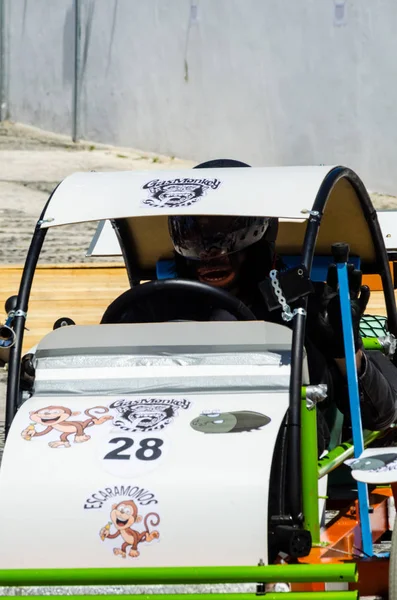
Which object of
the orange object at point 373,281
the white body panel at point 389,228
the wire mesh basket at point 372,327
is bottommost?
the orange object at point 373,281

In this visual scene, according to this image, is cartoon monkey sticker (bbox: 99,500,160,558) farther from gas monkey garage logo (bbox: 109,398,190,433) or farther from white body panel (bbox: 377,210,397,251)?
white body panel (bbox: 377,210,397,251)

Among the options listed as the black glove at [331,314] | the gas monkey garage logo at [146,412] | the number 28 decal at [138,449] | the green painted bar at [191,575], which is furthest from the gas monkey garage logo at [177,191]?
the green painted bar at [191,575]

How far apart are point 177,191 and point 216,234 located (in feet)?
1.14

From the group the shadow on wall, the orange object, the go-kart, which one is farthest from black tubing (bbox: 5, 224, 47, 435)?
the shadow on wall

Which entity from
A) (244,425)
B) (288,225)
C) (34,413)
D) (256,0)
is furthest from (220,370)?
(256,0)

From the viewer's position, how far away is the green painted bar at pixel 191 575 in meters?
3.02

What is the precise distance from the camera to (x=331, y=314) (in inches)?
149

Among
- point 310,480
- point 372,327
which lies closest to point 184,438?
point 310,480

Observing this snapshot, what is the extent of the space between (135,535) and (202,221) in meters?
1.28

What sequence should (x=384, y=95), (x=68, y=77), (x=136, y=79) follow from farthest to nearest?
(x=68, y=77) < (x=136, y=79) < (x=384, y=95)

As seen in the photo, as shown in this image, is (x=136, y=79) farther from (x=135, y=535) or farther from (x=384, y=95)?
(x=135, y=535)

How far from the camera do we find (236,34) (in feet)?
43.7

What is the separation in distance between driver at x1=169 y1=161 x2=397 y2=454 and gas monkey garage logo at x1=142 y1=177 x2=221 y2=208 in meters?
0.26

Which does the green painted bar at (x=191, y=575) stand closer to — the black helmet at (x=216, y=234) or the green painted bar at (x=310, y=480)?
the green painted bar at (x=310, y=480)
